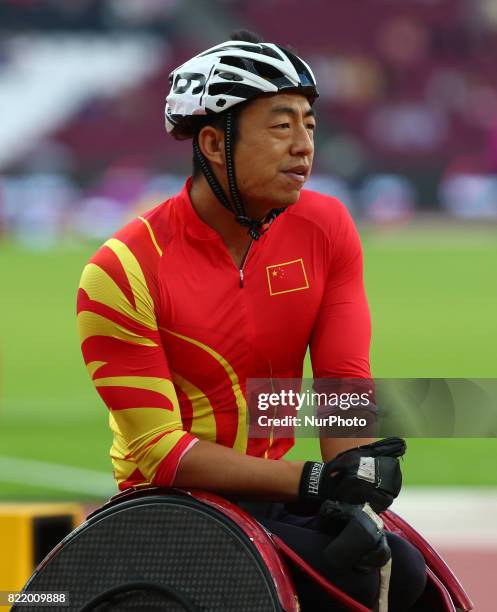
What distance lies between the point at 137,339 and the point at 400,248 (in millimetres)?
30635

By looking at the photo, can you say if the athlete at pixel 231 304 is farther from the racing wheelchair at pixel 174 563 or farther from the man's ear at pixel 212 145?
the racing wheelchair at pixel 174 563

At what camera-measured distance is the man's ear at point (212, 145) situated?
3.38 meters

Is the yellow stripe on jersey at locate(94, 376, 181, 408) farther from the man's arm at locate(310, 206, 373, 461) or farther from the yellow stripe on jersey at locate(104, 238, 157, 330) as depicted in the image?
the man's arm at locate(310, 206, 373, 461)

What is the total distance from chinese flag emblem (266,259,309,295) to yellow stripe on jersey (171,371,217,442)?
31 cm

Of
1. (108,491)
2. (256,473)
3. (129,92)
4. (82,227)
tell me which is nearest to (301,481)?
(256,473)

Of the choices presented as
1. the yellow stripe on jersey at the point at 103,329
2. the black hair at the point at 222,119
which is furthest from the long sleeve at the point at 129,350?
the black hair at the point at 222,119

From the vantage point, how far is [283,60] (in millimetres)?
3307

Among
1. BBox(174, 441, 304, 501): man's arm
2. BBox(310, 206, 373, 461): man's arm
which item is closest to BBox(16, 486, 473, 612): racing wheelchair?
BBox(174, 441, 304, 501): man's arm

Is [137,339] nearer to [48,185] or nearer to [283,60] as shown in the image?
[283,60]

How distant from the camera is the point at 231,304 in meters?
3.37

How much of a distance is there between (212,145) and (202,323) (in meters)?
0.45

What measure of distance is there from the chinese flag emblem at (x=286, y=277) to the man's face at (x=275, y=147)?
182 mm

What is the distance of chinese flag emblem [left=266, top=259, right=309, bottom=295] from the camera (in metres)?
3.42

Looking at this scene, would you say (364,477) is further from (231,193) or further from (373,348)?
(373,348)
